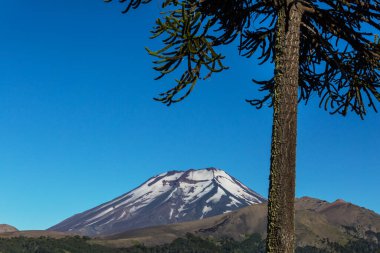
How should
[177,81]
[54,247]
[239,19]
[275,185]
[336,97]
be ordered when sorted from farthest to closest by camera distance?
[54,247]
[336,97]
[239,19]
[177,81]
[275,185]

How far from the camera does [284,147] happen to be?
1000 centimetres

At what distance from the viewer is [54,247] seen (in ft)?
623

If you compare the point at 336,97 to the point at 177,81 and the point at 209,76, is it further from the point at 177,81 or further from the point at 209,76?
the point at 177,81

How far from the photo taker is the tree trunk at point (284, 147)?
31.9 ft

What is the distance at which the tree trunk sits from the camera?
9.73 m

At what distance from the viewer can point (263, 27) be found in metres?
12.8

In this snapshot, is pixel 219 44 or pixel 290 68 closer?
pixel 290 68

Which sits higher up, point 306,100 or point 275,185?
point 306,100

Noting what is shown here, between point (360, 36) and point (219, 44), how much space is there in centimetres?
293

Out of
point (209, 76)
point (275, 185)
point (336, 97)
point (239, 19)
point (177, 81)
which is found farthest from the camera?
point (336, 97)

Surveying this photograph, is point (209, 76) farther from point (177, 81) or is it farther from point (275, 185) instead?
point (275, 185)

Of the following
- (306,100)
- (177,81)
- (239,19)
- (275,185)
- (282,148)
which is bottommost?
(275,185)

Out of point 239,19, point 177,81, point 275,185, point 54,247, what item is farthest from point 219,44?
point 54,247

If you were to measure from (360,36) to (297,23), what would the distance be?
1.74m
